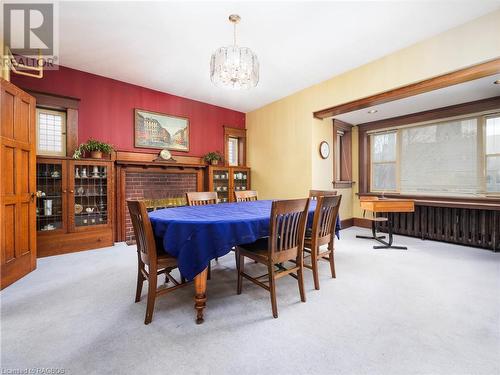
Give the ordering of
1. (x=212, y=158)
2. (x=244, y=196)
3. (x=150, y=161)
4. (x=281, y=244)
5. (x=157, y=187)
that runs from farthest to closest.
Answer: (x=212, y=158)
(x=157, y=187)
(x=150, y=161)
(x=244, y=196)
(x=281, y=244)

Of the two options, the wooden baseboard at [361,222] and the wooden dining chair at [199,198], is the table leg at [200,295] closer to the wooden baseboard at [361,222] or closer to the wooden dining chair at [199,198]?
the wooden dining chair at [199,198]

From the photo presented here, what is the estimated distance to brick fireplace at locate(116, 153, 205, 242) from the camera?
396 cm

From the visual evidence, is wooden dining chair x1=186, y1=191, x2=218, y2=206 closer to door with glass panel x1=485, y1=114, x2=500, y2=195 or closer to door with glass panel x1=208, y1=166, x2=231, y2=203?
door with glass panel x1=208, y1=166, x2=231, y2=203

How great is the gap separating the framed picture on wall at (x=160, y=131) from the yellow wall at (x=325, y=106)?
1.69 metres

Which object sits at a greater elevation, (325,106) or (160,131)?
(325,106)

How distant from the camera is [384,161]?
16.3ft

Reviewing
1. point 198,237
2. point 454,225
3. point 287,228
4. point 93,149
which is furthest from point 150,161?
point 454,225

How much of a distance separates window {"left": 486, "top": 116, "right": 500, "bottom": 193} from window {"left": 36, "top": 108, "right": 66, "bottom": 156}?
267 inches

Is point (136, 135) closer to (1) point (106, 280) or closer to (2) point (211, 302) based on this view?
(1) point (106, 280)

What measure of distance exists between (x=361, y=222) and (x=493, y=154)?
2.44m

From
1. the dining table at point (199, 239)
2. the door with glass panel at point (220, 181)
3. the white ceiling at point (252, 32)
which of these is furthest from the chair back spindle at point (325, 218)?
the door with glass panel at point (220, 181)

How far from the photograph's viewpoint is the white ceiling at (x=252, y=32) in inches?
Answer: 92.9

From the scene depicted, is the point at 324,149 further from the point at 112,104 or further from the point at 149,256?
the point at 112,104

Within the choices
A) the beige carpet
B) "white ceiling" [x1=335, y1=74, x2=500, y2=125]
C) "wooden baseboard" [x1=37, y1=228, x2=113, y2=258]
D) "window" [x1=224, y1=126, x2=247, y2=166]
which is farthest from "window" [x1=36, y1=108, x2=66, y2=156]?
"white ceiling" [x1=335, y1=74, x2=500, y2=125]
